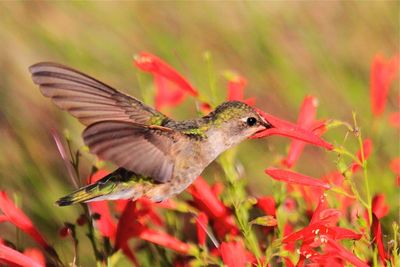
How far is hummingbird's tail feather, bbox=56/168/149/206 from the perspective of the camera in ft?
10.4

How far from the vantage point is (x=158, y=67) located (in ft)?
11.6

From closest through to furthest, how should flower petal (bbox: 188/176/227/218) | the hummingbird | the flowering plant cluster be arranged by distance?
1. the flowering plant cluster
2. the hummingbird
3. flower petal (bbox: 188/176/227/218)

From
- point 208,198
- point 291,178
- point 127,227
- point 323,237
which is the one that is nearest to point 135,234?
point 127,227

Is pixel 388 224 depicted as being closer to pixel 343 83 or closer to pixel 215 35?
pixel 343 83

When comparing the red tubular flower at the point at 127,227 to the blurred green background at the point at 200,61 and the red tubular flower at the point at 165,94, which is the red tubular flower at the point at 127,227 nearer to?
the blurred green background at the point at 200,61

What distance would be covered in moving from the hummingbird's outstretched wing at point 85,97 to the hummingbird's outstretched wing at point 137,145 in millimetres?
219

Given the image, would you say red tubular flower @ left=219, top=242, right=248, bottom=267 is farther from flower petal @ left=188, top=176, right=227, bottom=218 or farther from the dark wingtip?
the dark wingtip

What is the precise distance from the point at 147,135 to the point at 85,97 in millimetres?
293

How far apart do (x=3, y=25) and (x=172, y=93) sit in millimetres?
1889

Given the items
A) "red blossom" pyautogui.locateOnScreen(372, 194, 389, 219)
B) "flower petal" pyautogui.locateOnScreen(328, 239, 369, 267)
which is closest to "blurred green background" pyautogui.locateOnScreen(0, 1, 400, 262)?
"red blossom" pyautogui.locateOnScreen(372, 194, 389, 219)

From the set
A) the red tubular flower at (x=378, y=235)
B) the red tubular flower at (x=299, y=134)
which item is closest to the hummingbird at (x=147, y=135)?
the red tubular flower at (x=299, y=134)

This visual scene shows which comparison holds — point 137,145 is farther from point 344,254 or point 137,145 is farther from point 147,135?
point 344,254

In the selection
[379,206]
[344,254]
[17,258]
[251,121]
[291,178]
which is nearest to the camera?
[344,254]

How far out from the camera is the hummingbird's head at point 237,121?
3.15 meters
